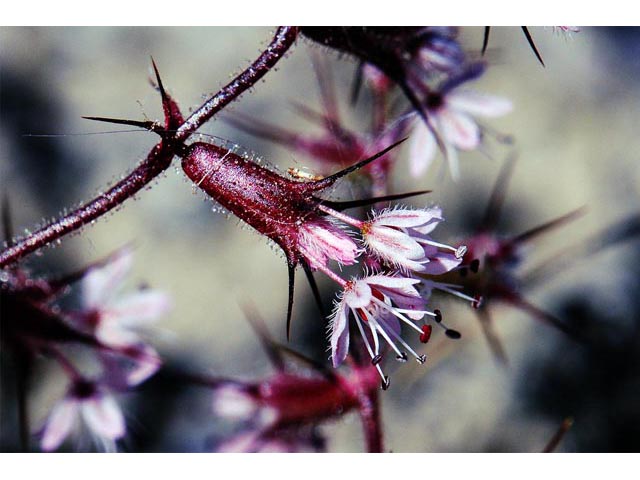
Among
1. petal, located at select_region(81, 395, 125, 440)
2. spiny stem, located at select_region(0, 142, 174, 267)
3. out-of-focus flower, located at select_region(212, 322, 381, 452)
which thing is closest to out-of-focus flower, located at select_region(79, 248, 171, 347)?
petal, located at select_region(81, 395, 125, 440)

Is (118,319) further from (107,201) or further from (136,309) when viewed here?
(107,201)

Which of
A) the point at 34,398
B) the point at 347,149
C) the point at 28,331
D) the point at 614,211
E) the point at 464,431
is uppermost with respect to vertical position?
the point at 347,149

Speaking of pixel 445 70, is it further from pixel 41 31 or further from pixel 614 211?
pixel 41 31

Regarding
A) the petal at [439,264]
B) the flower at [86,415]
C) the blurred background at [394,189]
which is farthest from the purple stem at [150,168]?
the blurred background at [394,189]

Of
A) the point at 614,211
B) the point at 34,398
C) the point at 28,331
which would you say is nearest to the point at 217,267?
the point at 34,398

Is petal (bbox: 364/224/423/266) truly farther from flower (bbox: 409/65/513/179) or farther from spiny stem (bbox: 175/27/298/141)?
flower (bbox: 409/65/513/179)
